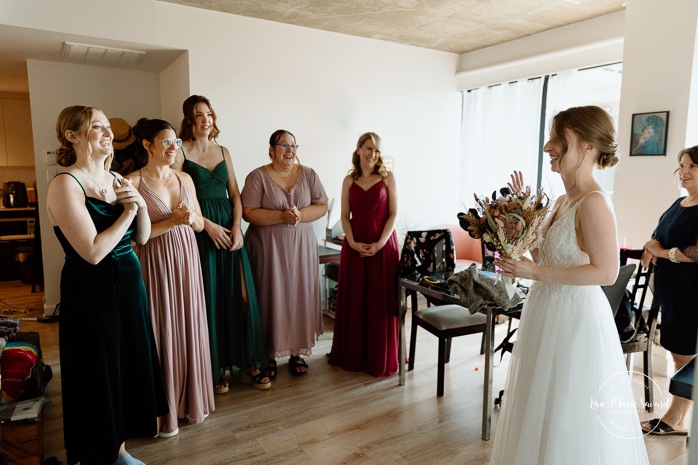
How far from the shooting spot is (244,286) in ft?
10.2

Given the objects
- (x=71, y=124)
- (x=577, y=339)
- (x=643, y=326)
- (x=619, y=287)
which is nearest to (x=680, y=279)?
(x=643, y=326)

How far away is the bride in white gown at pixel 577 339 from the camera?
1731mm

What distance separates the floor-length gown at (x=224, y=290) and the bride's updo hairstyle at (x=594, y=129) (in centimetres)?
201

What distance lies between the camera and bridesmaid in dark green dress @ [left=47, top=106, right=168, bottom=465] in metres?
1.97

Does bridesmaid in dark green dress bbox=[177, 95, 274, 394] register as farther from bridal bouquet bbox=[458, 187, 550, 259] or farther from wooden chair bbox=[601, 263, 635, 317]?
wooden chair bbox=[601, 263, 635, 317]

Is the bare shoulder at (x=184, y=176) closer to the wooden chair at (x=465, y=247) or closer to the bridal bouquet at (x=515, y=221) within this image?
the bridal bouquet at (x=515, y=221)

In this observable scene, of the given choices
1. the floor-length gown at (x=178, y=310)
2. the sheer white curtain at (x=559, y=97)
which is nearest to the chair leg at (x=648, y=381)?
the sheer white curtain at (x=559, y=97)

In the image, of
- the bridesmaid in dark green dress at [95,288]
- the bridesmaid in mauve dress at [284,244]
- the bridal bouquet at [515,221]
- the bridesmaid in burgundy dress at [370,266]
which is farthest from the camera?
the bridesmaid in burgundy dress at [370,266]

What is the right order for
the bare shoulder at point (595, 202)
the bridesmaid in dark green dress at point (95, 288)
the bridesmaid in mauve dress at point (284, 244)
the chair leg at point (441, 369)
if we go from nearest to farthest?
1. the bare shoulder at point (595, 202)
2. the bridesmaid in dark green dress at point (95, 288)
3. the chair leg at point (441, 369)
4. the bridesmaid in mauve dress at point (284, 244)

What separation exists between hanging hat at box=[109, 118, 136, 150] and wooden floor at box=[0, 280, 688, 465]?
223 centimetres

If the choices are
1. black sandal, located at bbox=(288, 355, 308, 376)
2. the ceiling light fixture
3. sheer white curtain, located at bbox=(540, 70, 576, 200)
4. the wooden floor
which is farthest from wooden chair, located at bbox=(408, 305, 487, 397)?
the ceiling light fixture

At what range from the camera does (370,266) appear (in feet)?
11.1

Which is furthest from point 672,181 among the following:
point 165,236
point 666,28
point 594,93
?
point 165,236

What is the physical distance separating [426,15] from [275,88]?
1511mm
